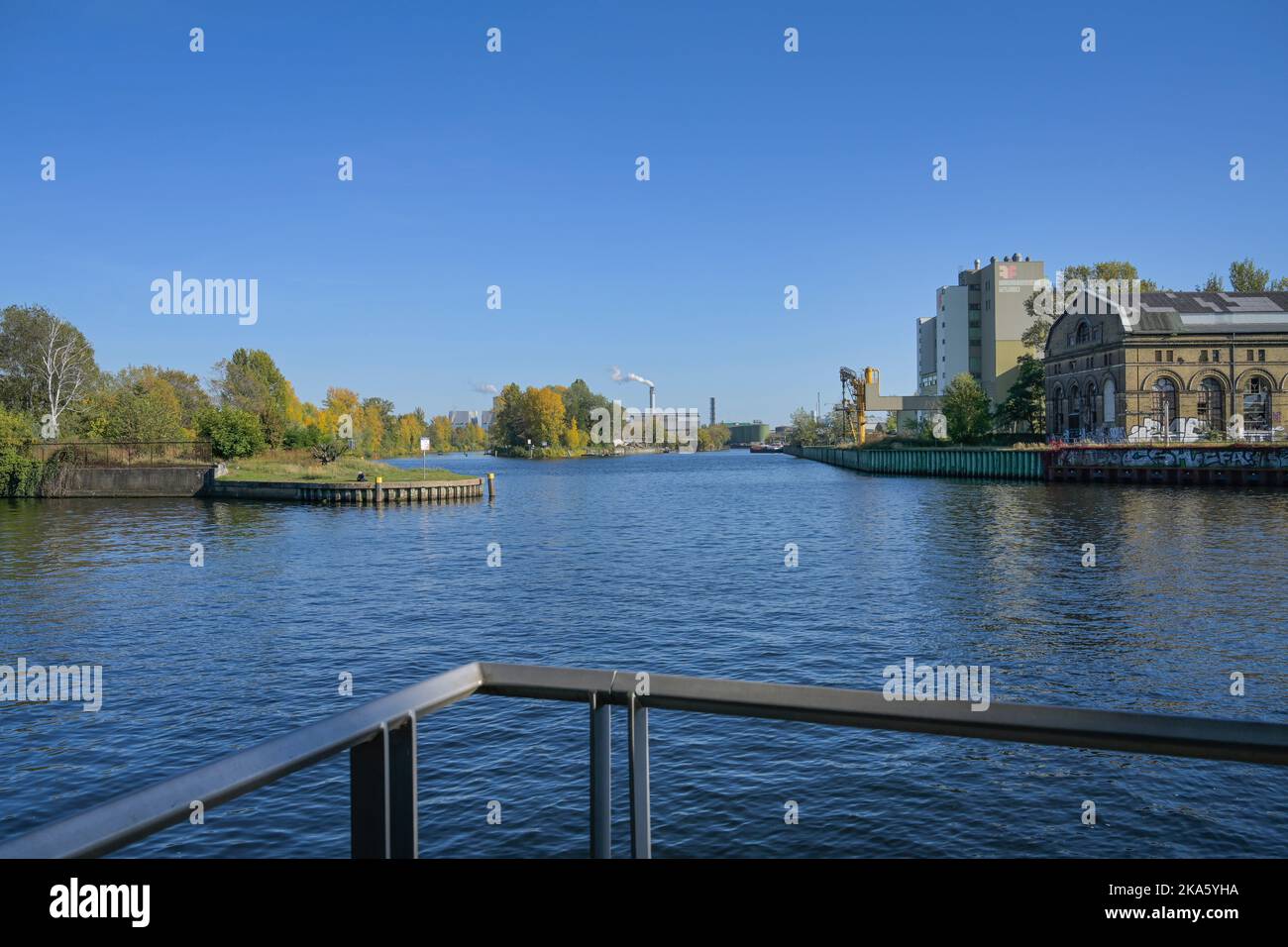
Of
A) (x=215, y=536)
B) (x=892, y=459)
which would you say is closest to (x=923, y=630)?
(x=215, y=536)

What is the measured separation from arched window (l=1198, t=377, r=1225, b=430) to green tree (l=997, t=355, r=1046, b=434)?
2326 centimetres

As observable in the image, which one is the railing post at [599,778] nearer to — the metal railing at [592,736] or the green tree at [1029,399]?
the metal railing at [592,736]

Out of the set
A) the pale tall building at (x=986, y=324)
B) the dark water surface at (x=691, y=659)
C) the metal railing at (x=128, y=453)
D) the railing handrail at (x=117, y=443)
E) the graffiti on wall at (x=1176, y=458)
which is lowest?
the dark water surface at (x=691, y=659)

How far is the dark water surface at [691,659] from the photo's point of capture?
13.2m

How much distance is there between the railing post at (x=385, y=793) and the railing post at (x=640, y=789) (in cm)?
78

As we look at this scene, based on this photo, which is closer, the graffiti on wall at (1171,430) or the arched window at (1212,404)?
the graffiti on wall at (1171,430)

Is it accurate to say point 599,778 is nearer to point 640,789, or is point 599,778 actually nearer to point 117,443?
point 640,789

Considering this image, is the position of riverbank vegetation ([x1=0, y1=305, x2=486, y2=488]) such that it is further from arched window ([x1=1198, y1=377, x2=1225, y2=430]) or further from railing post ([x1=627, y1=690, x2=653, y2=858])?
railing post ([x1=627, y1=690, x2=653, y2=858])

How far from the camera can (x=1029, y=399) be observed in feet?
385

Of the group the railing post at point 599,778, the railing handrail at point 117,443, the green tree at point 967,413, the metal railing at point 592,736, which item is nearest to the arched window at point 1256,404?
the green tree at point 967,413

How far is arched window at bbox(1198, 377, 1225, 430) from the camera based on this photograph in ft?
303

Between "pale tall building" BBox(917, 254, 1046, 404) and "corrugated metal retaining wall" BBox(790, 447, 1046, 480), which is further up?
"pale tall building" BBox(917, 254, 1046, 404)

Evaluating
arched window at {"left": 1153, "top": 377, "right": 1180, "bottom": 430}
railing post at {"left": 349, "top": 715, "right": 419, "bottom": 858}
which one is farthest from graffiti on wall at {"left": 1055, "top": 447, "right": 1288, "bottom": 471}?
railing post at {"left": 349, "top": 715, "right": 419, "bottom": 858}
